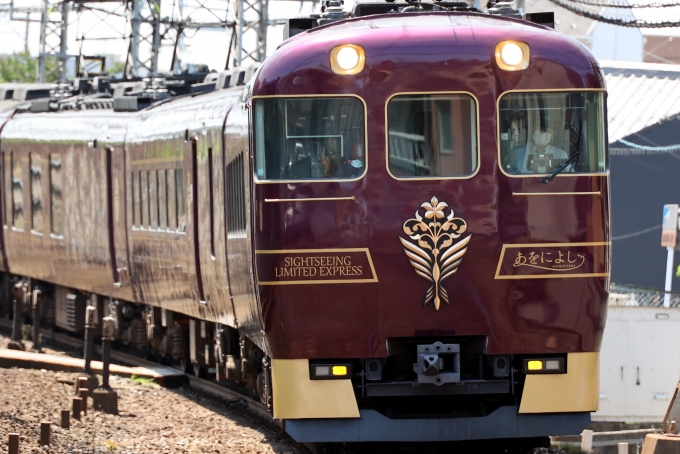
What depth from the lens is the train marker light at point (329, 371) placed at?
797 centimetres

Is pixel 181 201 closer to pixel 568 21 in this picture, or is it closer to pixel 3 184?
pixel 3 184

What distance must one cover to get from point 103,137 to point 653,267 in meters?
20.6

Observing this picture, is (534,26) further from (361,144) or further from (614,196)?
(614,196)

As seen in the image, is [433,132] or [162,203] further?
[162,203]

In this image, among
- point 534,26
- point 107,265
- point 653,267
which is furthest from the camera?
point 653,267

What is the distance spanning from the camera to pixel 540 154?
7980 millimetres

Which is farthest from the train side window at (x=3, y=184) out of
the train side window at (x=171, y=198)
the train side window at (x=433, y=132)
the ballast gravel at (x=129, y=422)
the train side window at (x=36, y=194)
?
the train side window at (x=433, y=132)

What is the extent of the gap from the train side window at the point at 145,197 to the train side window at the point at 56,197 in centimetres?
323

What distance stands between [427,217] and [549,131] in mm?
884

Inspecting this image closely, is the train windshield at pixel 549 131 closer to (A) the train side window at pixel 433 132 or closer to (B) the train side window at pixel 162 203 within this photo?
(A) the train side window at pixel 433 132

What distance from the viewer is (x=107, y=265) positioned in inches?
619

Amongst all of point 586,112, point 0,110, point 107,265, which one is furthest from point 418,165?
point 0,110

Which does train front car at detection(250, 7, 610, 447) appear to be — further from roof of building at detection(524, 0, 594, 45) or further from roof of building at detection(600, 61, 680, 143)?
roof of building at detection(524, 0, 594, 45)

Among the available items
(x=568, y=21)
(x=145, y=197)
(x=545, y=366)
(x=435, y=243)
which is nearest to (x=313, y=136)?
(x=435, y=243)
